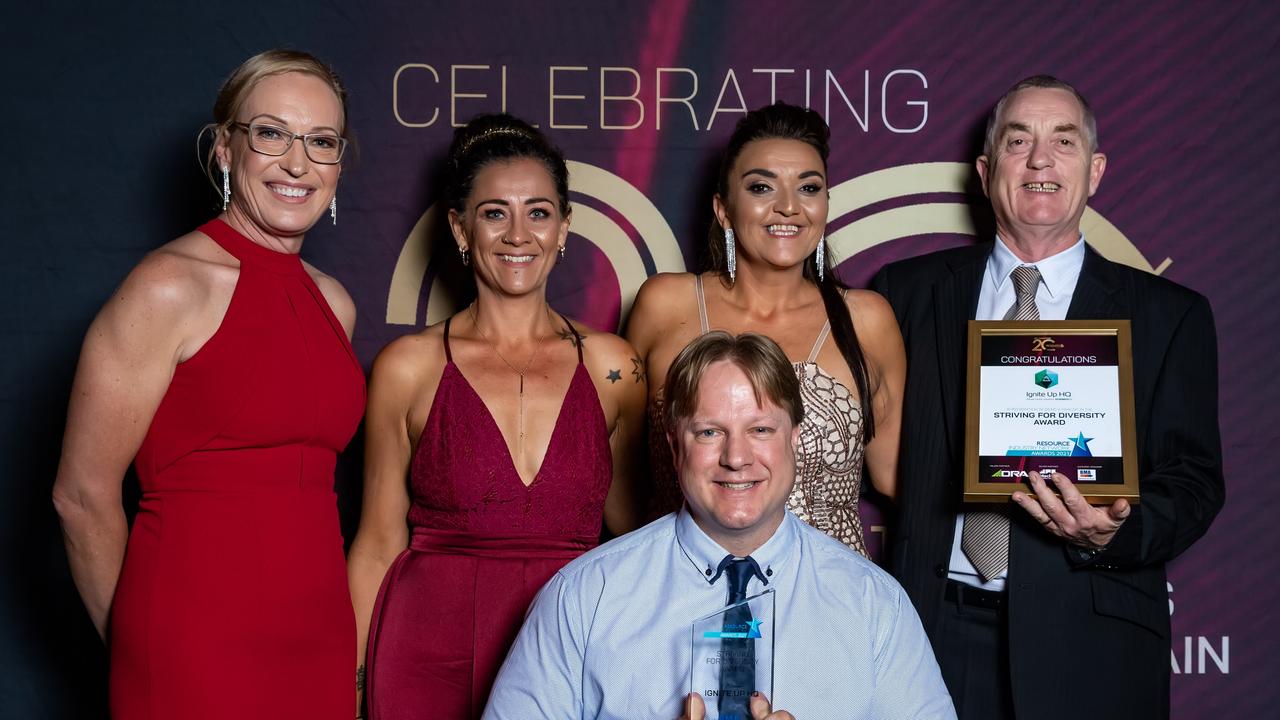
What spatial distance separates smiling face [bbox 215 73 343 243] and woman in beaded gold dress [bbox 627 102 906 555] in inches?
35.1

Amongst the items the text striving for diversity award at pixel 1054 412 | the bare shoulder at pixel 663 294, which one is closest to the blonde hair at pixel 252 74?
the bare shoulder at pixel 663 294

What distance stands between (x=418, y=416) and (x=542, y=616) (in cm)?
76

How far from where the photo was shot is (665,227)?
333 cm

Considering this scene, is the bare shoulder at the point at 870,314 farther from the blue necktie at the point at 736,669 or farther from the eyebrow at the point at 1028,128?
the blue necktie at the point at 736,669

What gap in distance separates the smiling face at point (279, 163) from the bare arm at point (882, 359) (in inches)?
51.1

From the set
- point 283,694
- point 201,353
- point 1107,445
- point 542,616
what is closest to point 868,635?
point 542,616

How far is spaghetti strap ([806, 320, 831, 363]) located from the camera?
269 centimetres

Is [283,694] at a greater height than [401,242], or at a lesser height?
lesser

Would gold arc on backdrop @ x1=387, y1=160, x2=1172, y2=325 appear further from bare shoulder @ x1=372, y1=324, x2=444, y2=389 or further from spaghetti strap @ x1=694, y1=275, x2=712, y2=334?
bare shoulder @ x1=372, y1=324, x2=444, y2=389

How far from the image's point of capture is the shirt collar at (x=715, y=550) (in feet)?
6.45

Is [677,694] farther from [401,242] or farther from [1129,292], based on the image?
[401,242]

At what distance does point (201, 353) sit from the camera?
2113 millimetres

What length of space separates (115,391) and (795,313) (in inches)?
59.6

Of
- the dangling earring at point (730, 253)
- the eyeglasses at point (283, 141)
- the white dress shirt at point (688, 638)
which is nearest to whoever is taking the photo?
the white dress shirt at point (688, 638)
